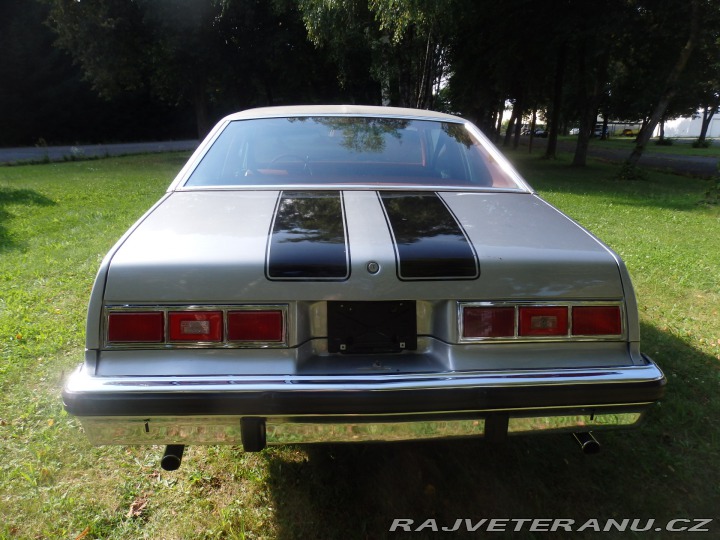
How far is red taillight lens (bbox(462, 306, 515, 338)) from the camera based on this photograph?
6.13 ft

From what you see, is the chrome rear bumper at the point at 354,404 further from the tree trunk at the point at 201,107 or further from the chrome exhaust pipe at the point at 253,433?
the tree trunk at the point at 201,107

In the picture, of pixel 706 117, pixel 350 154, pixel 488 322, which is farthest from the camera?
pixel 706 117

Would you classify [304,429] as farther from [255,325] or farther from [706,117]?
[706,117]

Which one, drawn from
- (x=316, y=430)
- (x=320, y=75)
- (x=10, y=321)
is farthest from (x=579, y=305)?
(x=320, y=75)

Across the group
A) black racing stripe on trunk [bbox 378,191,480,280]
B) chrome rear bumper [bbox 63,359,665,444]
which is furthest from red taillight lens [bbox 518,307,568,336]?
black racing stripe on trunk [bbox 378,191,480,280]

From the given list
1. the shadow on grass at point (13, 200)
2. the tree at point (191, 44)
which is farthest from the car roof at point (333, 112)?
the tree at point (191, 44)

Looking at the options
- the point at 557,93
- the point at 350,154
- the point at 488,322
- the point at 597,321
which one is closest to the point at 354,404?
the point at 488,322

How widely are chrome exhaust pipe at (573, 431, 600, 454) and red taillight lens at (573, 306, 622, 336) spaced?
419 millimetres

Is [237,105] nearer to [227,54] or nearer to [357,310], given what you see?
[227,54]

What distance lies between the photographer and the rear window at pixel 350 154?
2846mm

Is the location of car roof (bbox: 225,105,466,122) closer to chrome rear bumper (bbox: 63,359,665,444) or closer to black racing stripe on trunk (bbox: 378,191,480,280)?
black racing stripe on trunk (bbox: 378,191,480,280)

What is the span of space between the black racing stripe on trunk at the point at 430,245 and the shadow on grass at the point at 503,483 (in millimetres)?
781

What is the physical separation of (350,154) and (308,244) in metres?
1.25

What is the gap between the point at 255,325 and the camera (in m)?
1.83
